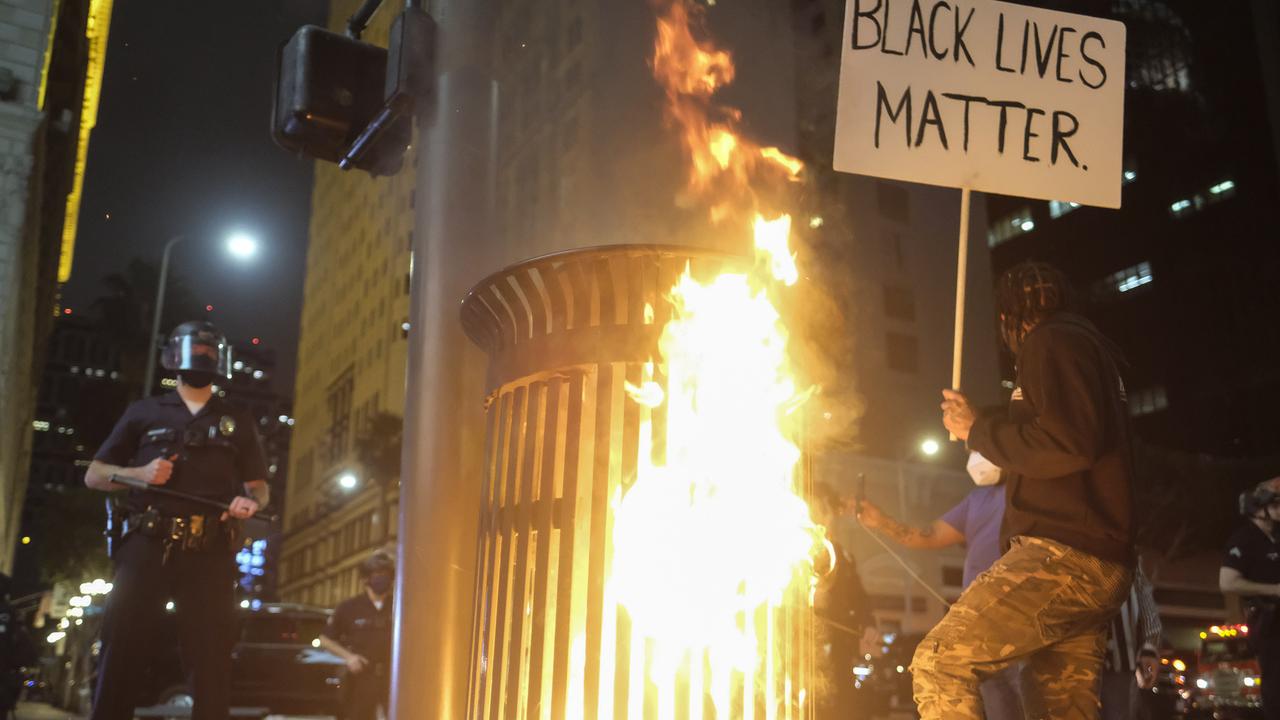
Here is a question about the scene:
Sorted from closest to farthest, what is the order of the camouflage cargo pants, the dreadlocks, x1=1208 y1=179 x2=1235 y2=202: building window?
the camouflage cargo pants → the dreadlocks → x1=1208 y1=179 x2=1235 y2=202: building window

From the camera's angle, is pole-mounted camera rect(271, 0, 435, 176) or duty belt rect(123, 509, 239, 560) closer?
pole-mounted camera rect(271, 0, 435, 176)

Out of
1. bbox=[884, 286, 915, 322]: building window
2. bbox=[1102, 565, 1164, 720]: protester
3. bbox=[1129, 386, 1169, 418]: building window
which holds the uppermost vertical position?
bbox=[884, 286, 915, 322]: building window

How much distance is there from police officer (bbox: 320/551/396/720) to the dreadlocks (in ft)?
23.4

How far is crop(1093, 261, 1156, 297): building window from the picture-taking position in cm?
5375

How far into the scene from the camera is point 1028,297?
126 inches

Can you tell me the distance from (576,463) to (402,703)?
1.33 m

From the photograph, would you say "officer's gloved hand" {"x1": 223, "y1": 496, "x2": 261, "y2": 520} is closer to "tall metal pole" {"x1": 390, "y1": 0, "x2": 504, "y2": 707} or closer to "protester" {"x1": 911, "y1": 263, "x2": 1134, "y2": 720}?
"tall metal pole" {"x1": 390, "y1": 0, "x2": 504, "y2": 707}

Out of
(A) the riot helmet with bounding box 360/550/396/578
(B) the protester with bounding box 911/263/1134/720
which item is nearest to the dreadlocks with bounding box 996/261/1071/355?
(B) the protester with bounding box 911/263/1134/720

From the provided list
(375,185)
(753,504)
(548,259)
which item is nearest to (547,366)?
(548,259)

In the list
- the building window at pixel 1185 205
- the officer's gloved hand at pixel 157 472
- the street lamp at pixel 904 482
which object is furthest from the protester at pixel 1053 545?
the building window at pixel 1185 205

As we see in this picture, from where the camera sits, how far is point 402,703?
355cm

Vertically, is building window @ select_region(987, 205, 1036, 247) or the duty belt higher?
building window @ select_region(987, 205, 1036, 247)

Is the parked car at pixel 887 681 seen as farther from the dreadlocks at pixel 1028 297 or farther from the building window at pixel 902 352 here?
the building window at pixel 902 352

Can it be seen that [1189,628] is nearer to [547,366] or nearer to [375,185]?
[547,366]
